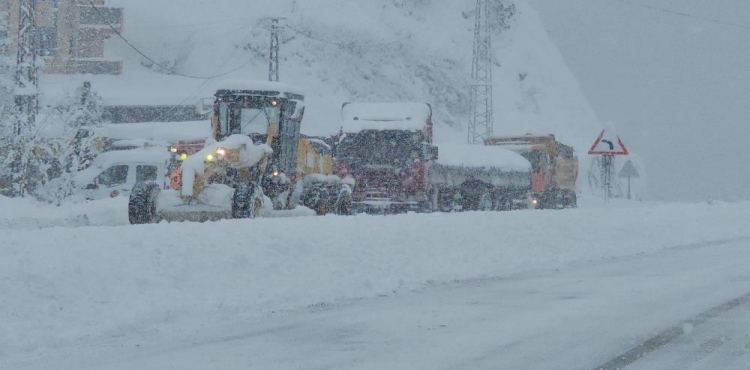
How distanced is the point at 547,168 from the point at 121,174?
15585 millimetres

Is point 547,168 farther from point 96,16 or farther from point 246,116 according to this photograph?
point 96,16

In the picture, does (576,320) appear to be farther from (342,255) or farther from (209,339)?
(342,255)

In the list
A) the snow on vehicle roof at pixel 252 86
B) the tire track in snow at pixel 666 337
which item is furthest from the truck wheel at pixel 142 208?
the tire track in snow at pixel 666 337

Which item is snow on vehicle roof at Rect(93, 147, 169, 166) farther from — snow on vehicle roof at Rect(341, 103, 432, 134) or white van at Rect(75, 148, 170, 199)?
snow on vehicle roof at Rect(341, 103, 432, 134)

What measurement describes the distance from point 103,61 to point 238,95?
49369mm

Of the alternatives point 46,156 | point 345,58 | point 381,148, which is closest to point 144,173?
point 46,156

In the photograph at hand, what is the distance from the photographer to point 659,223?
71.7 feet

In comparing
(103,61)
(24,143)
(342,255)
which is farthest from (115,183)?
(103,61)

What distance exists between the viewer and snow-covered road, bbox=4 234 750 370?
6.69 m

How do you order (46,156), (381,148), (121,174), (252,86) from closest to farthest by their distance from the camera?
(252,86)
(381,148)
(121,174)
(46,156)

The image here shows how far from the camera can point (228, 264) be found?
1043cm

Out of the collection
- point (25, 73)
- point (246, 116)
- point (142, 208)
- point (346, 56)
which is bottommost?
point (142, 208)

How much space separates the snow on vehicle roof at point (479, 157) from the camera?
96.5 feet

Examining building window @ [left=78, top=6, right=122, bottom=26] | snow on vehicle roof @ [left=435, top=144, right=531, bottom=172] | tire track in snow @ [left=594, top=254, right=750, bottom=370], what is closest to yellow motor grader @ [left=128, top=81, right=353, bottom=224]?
snow on vehicle roof @ [left=435, top=144, right=531, bottom=172]
